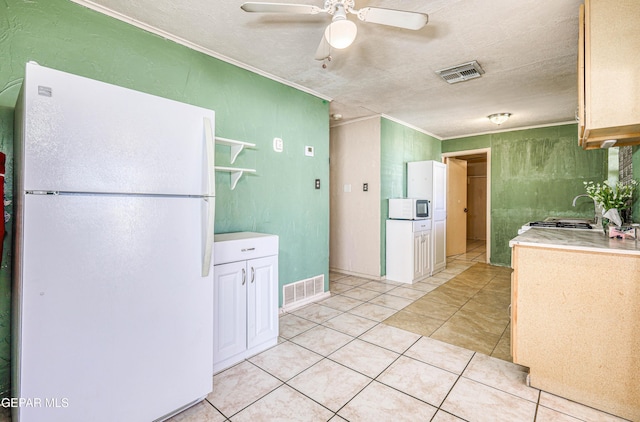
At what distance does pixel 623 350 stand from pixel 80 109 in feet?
9.67

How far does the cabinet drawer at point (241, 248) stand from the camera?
2.01m

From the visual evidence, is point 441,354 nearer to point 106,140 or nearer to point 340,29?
point 340,29

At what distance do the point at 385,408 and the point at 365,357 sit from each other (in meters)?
0.55

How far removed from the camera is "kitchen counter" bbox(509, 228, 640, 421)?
1.57 m

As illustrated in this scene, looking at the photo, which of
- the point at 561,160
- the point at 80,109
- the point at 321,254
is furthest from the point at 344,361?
the point at 561,160

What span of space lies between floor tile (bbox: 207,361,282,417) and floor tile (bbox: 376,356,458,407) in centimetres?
75

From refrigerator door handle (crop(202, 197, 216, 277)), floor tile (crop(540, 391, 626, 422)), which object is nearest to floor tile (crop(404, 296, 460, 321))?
floor tile (crop(540, 391, 626, 422))

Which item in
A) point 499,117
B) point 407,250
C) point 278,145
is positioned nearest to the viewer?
point 278,145

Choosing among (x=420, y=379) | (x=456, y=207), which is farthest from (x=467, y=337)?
(x=456, y=207)

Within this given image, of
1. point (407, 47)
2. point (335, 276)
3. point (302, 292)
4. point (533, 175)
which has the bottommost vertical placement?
point (335, 276)

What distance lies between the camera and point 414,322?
112 inches

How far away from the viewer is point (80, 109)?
1.25 meters

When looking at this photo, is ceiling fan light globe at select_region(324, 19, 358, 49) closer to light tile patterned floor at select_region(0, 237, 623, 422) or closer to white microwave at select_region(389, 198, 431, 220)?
light tile patterned floor at select_region(0, 237, 623, 422)

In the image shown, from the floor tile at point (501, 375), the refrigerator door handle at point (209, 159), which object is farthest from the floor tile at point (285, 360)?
the refrigerator door handle at point (209, 159)
